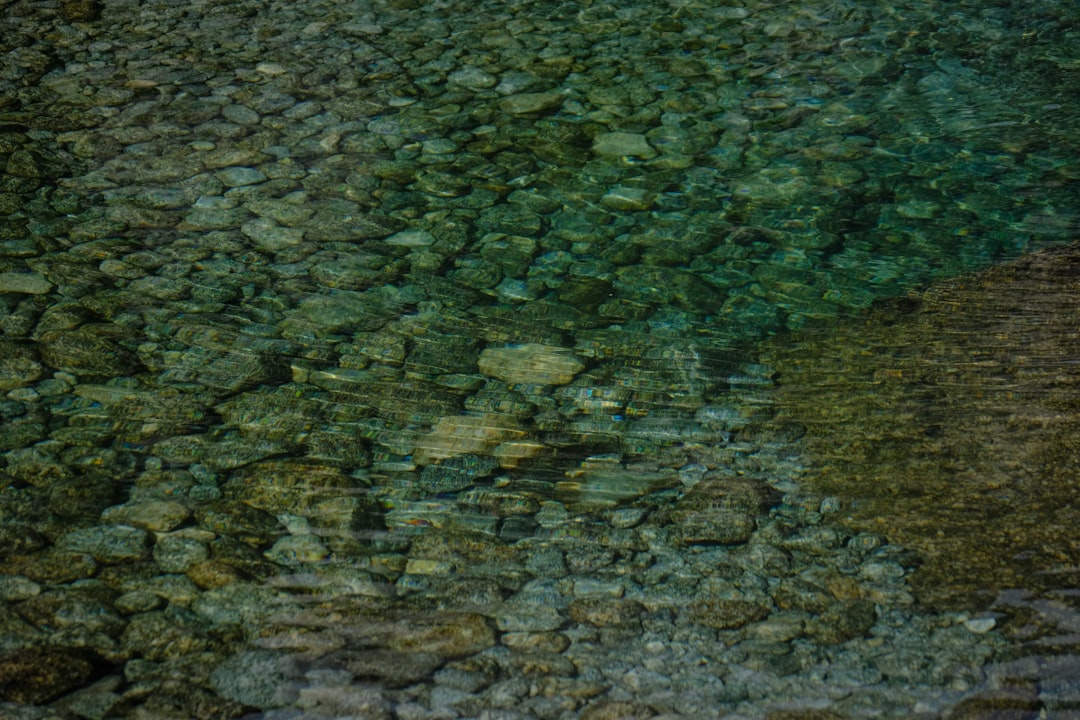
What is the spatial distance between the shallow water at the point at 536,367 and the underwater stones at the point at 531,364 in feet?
0.04

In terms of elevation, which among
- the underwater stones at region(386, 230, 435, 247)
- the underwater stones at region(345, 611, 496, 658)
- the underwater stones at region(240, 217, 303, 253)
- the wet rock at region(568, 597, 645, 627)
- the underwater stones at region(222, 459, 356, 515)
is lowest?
the wet rock at region(568, 597, 645, 627)

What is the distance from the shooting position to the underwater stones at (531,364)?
2984 millimetres

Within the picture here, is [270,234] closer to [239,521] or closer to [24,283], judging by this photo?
[24,283]

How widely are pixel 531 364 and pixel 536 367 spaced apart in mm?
20

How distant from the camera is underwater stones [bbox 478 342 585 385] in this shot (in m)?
2.98

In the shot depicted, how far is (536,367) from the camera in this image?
3027 millimetres

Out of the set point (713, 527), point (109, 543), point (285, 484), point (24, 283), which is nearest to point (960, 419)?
point (713, 527)

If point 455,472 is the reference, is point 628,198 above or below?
above

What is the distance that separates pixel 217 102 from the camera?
4355mm

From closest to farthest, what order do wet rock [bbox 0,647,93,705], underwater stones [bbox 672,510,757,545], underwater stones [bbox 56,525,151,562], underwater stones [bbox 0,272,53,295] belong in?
1. wet rock [bbox 0,647,93,705]
2. underwater stones [bbox 56,525,151,562]
3. underwater stones [bbox 672,510,757,545]
4. underwater stones [bbox 0,272,53,295]

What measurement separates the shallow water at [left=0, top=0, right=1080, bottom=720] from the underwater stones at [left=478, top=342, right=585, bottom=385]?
0.04 feet

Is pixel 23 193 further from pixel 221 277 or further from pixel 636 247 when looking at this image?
pixel 636 247

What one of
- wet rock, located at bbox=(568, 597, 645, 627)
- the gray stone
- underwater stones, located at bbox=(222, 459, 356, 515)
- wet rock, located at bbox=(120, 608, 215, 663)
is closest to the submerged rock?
wet rock, located at bbox=(568, 597, 645, 627)

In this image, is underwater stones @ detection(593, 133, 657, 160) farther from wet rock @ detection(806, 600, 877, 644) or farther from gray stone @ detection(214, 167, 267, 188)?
wet rock @ detection(806, 600, 877, 644)
